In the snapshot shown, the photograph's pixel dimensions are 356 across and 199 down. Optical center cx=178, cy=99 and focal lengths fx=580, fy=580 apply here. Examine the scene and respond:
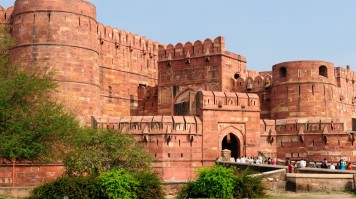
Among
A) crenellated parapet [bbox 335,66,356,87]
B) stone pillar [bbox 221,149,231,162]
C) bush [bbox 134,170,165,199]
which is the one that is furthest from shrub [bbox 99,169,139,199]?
crenellated parapet [bbox 335,66,356,87]

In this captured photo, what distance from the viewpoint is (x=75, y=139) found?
707 inches

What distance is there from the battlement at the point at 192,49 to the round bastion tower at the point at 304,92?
3.92m

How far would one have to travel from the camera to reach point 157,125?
75.8 ft

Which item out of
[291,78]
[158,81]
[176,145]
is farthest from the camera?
[158,81]

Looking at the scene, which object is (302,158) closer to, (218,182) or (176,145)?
(176,145)

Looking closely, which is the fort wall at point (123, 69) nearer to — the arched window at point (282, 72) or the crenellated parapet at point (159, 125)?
the crenellated parapet at point (159, 125)

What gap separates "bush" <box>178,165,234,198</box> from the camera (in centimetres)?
1409

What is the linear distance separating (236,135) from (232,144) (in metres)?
1.47

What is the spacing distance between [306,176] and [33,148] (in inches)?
302

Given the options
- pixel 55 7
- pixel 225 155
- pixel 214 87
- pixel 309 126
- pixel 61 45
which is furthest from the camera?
pixel 214 87

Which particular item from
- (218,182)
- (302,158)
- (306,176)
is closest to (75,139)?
(218,182)

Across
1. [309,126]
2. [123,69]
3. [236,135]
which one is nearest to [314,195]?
[236,135]

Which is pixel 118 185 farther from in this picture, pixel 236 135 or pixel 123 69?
pixel 123 69

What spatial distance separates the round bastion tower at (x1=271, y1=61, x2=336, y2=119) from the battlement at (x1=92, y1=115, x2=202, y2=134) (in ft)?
18.2
